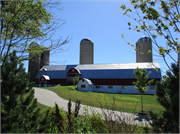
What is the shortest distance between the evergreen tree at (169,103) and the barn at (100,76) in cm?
2819

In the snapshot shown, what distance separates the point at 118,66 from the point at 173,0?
34359mm

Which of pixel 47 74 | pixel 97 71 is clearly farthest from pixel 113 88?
pixel 47 74

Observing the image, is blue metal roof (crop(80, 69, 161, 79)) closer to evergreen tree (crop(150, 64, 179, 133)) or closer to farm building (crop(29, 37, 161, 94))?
farm building (crop(29, 37, 161, 94))

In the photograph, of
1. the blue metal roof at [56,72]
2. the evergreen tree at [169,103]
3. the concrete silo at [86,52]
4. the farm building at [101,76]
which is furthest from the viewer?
the concrete silo at [86,52]

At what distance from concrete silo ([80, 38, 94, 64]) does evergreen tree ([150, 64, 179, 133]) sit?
1667 inches

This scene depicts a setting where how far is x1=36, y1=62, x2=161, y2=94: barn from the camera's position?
109ft

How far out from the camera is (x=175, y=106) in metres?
3.65

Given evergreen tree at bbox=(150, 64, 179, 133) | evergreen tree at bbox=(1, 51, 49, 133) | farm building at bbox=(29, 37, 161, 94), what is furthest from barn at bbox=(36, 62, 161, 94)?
evergreen tree at bbox=(150, 64, 179, 133)

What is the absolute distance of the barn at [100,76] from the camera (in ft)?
109

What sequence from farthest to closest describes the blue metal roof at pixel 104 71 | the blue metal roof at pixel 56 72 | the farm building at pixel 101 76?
the blue metal roof at pixel 56 72
the blue metal roof at pixel 104 71
the farm building at pixel 101 76

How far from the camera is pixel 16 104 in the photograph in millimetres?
4027

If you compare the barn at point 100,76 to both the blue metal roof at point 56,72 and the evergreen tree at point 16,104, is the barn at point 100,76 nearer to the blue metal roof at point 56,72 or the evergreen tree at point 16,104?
the blue metal roof at point 56,72

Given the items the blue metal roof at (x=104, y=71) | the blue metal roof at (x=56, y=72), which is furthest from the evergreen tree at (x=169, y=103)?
the blue metal roof at (x=56, y=72)

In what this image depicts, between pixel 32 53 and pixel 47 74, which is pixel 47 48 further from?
pixel 47 74
